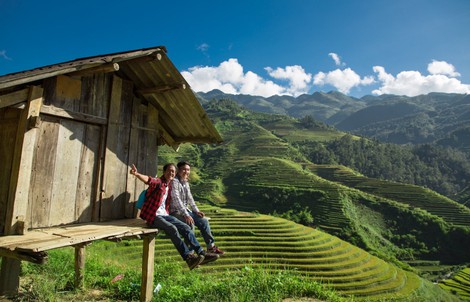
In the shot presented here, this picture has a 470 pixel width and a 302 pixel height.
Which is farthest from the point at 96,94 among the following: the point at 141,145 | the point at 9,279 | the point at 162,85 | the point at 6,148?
the point at 9,279

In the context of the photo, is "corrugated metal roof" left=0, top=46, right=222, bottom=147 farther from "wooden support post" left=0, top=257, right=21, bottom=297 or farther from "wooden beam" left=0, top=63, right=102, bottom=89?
"wooden support post" left=0, top=257, right=21, bottom=297

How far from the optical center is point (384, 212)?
64.7 m

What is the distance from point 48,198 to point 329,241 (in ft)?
→ 135

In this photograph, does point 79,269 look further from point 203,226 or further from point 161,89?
point 161,89

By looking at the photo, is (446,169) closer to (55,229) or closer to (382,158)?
(382,158)

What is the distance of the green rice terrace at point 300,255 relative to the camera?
31594mm

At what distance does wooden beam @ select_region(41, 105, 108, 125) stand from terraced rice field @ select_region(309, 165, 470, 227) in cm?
7172

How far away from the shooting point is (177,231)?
4949 millimetres

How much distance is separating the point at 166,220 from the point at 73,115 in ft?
6.32

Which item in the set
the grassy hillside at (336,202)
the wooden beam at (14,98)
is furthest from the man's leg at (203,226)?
the grassy hillside at (336,202)

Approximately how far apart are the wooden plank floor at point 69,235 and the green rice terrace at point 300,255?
24998mm

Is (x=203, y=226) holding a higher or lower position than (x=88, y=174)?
lower

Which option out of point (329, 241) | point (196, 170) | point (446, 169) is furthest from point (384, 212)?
point (446, 169)

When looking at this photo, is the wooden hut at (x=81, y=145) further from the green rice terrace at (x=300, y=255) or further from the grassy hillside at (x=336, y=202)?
the grassy hillside at (x=336, y=202)
